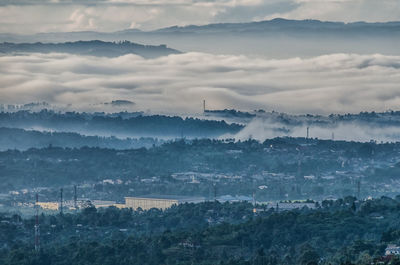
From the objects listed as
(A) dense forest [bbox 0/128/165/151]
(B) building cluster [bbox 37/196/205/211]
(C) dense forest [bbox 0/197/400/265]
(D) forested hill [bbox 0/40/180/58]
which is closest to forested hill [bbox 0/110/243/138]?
(A) dense forest [bbox 0/128/165/151]

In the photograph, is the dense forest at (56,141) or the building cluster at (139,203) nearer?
the building cluster at (139,203)

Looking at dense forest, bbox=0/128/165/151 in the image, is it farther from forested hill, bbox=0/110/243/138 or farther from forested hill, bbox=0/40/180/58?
forested hill, bbox=0/40/180/58

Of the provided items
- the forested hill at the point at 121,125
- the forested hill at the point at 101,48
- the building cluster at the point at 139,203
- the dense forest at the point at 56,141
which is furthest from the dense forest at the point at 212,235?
the forested hill at the point at 101,48

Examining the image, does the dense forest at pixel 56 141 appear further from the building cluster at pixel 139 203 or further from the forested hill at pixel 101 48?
the building cluster at pixel 139 203

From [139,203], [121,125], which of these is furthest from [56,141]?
[139,203]

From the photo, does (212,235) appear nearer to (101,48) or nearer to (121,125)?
(121,125)
